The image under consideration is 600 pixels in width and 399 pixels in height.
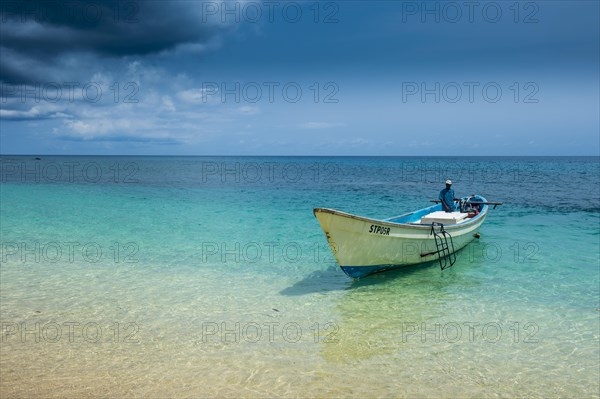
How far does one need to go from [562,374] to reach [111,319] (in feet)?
26.1

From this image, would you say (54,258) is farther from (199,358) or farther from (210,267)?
(199,358)

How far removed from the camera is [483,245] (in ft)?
58.0

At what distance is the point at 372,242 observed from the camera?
463 inches

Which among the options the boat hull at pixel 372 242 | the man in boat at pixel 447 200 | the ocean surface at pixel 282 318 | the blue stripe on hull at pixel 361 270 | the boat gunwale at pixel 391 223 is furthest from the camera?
the man in boat at pixel 447 200

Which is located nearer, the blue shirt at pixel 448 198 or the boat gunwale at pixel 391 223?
the boat gunwale at pixel 391 223

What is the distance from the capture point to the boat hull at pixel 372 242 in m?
11.0

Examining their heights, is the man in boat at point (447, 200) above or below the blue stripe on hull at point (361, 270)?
above

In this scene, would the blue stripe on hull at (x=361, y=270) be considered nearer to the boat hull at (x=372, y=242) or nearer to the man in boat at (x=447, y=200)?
the boat hull at (x=372, y=242)

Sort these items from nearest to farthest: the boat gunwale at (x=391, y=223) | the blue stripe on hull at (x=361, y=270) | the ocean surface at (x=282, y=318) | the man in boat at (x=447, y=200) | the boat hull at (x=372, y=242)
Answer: the ocean surface at (x=282, y=318), the boat gunwale at (x=391, y=223), the boat hull at (x=372, y=242), the blue stripe on hull at (x=361, y=270), the man in boat at (x=447, y=200)

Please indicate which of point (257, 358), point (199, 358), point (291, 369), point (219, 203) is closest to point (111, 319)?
point (199, 358)

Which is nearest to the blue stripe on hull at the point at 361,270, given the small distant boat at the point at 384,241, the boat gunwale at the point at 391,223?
the small distant boat at the point at 384,241

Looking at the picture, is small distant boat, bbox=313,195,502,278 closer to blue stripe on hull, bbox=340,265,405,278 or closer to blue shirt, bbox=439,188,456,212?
blue stripe on hull, bbox=340,265,405,278

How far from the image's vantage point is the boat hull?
1097cm

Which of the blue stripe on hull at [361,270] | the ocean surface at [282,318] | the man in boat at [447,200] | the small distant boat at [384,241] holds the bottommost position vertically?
the ocean surface at [282,318]
